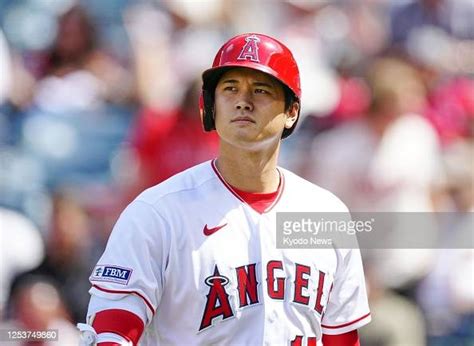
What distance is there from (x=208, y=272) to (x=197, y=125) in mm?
3046

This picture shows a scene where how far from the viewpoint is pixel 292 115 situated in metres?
3.89

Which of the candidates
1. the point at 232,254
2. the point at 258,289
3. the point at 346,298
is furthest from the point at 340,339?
the point at 232,254

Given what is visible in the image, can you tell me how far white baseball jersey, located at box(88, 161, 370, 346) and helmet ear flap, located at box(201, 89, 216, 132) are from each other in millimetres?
170

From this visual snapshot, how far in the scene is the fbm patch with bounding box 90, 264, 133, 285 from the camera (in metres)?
3.42

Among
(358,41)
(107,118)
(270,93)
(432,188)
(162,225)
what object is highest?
(358,41)

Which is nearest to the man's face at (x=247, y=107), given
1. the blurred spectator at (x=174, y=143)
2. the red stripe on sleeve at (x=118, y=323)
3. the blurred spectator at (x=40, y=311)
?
the red stripe on sleeve at (x=118, y=323)

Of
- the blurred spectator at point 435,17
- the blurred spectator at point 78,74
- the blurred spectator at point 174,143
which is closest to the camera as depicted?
the blurred spectator at point 174,143

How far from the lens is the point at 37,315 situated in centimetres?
595

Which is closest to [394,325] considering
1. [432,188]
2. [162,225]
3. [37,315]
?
[432,188]

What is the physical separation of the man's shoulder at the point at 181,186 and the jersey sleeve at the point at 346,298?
0.56m

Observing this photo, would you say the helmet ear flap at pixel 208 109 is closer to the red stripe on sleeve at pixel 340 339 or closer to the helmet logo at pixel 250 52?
the helmet logo at pixel 250 52

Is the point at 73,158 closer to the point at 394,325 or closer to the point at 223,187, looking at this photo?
the point at 394,325

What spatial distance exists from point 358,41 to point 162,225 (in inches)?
167

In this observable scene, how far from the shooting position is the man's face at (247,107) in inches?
144
